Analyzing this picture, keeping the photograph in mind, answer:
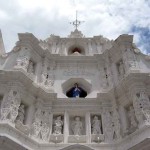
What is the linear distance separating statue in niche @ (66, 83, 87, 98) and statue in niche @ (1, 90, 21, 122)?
10.8ft

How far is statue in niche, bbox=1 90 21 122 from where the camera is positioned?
11133 mm

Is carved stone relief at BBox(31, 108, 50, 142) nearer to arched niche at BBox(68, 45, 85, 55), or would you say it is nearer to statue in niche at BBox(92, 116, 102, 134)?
statue in niche at BBox(92, 116, 102, 134)

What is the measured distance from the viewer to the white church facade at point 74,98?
11.2 m

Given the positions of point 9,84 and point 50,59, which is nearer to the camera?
point 9,84

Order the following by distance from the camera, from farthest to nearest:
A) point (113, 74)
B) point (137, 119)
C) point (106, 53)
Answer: point (106, 53), point (113, 74), point (137, 119)

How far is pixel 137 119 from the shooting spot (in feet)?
37.2

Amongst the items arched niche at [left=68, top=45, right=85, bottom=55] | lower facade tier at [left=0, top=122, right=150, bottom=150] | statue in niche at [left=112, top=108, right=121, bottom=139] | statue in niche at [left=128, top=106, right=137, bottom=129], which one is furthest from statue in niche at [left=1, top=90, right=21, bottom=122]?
arched niche at [left=68, top=45, right=85, bottom=55]

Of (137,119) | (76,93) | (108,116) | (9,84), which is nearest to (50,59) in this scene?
(76,93)

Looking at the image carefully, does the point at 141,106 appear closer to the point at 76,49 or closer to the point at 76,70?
the point at 76,70

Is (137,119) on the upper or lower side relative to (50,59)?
lower

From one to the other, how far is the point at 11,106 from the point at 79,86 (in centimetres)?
465

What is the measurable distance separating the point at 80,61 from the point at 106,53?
1.59 meters

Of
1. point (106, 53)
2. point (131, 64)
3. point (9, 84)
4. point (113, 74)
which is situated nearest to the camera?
point (9, 84)

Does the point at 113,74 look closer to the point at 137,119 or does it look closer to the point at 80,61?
the point at 80,61
